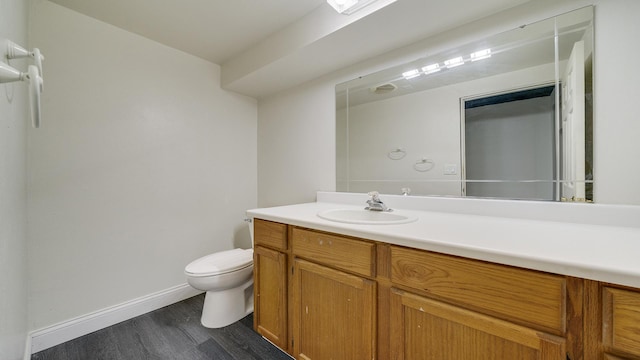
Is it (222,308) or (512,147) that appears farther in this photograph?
(222,308)

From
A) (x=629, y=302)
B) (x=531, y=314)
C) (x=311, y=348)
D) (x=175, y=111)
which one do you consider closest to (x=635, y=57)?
(x=629, y=302)

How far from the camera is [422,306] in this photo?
2.79 feet

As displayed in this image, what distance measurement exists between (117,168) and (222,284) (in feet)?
3.75

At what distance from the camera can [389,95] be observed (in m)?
1.75

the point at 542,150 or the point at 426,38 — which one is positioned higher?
the point at 426,38

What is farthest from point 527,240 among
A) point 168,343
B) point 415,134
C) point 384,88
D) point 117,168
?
point 117,168

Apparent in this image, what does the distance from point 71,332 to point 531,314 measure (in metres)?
2.44

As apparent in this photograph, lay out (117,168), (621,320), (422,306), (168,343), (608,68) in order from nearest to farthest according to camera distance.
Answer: (621,320)
(422,306)
(608,68)
(168,343)
(117,168)

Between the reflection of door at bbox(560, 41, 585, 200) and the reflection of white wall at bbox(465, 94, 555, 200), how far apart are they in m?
0.05

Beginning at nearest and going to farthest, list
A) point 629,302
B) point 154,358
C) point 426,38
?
point 629,302 → point 154,358 → point 426,38

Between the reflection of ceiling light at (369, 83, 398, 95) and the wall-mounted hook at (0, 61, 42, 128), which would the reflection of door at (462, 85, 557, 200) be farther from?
the wall-mounted hook at (0, 61, 42, 128)

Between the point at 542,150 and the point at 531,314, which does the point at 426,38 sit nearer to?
the point at 542,150

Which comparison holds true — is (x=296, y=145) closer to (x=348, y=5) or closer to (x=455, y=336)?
(x=348, y=5)

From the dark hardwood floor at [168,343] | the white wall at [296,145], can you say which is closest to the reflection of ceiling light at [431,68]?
the white wall at [296,145]
